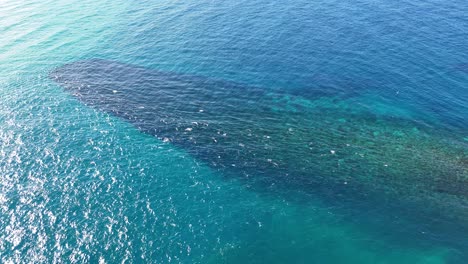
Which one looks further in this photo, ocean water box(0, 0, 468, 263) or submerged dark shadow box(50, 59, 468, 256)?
submerged dark shadow box(50, 59, 468, 256)

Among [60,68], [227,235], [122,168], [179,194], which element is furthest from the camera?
[60,68]

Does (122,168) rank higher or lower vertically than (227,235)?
higher

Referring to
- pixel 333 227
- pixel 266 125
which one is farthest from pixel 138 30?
pixel 333 227

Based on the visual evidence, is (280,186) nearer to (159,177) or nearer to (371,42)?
(159,177)

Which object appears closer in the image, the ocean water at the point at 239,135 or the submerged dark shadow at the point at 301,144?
the ocean water at the point at 239,135
